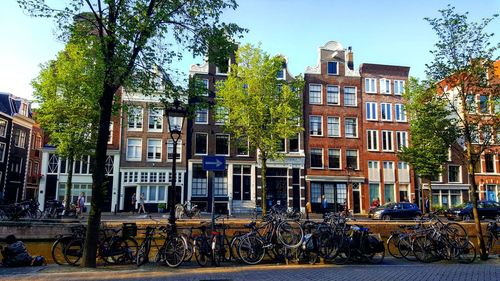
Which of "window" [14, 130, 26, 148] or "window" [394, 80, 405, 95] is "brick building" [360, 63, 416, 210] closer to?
"window" [394, 80, 405, 95]

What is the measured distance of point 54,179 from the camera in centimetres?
3494

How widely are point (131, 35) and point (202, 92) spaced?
2.94 m

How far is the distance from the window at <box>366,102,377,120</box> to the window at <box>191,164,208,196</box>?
18.3m

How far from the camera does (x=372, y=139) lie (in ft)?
130

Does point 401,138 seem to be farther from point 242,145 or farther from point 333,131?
point 242,145

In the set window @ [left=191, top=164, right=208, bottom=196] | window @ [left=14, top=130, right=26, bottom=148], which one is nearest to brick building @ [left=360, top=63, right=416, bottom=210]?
window @ [left=191, top=164, right=208, bottom=196]

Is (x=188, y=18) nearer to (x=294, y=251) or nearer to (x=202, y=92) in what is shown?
(x=202, y=92)

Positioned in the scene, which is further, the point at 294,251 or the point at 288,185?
the point at 288,185

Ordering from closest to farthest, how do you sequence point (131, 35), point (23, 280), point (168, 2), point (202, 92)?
point (23, 280), point (131, 35), point (168, 2), point (202, 92)

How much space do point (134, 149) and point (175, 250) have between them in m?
27.4

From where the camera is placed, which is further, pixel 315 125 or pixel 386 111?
pixel 386 111

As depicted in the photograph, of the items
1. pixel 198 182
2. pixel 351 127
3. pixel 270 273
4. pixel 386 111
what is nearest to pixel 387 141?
pixel 386 111

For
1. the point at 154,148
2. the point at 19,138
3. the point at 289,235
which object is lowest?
the point at 289,235

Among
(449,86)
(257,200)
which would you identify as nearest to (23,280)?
(449,86)
